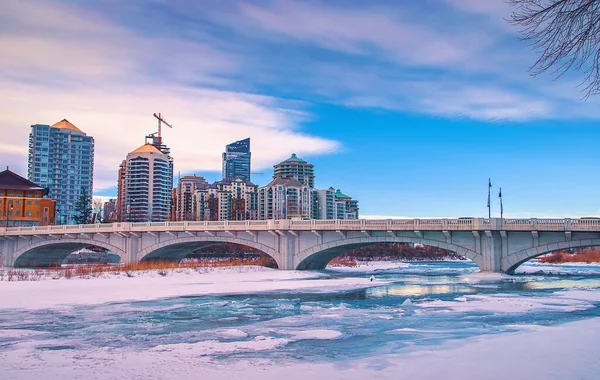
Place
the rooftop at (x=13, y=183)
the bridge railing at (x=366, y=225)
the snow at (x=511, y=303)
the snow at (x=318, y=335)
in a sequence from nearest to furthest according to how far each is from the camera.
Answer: the snow at (x=318, y=335) < the snow at (x=511, y=303) < the bridge railing at (x=366, y=225) < the rooftop at (x=13, y=183)

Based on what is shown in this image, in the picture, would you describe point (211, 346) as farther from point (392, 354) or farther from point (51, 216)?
point (51, 216)

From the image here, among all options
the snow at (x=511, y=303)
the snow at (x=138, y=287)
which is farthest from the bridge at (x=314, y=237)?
the snow at (x=511, y=303)

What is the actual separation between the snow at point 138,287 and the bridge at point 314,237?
6450 millimetres

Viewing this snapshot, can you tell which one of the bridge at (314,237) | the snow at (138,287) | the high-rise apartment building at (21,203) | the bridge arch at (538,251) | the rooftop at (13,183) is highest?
the rooftop at (13,183)

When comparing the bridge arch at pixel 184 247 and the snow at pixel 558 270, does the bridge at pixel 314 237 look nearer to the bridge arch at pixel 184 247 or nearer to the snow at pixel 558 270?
the bridge arch at pixel 184 247

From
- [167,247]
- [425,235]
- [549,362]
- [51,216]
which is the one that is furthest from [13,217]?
[549,362]

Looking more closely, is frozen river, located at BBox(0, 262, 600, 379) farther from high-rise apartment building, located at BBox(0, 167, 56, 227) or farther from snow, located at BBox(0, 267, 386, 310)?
high-rise apartment building, located at BBox(0, 167, 56, 227)

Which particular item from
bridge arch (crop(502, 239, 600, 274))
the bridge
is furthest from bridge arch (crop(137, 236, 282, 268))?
bridge arch (crop(502, 239, 600, 274))

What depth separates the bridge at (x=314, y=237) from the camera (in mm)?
48438

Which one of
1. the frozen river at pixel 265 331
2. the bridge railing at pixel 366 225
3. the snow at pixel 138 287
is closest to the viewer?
the frozen river at pixel 265 331

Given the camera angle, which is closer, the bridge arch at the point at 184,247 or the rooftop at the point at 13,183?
the bridge arch at the point at 184,247

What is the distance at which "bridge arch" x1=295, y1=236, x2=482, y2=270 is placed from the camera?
51875 mm

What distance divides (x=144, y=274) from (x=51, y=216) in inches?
3356

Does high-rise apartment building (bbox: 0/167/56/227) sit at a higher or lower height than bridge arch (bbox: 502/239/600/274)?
higher
